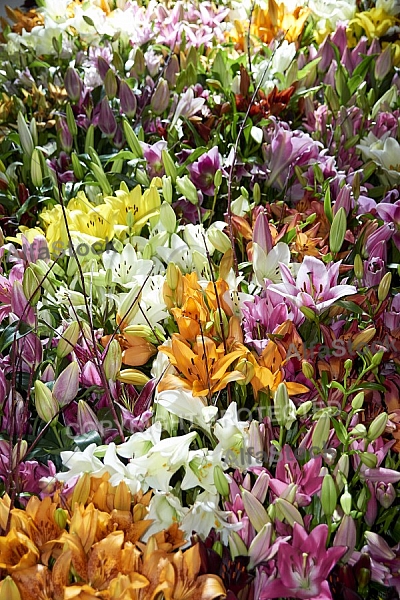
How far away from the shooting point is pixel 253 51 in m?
1.48

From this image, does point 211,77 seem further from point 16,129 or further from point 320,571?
point 320,571

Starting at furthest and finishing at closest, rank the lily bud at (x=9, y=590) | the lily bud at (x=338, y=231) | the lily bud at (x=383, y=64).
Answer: the lily bud at (x=383, y=64), the lily bud at (x=338, y=231), the lily bud at (x=9, y=590)

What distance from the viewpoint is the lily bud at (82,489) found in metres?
0.61

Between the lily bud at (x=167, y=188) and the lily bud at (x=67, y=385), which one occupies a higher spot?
the lily bud at (x=167, y=188)

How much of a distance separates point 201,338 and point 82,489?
19 cm

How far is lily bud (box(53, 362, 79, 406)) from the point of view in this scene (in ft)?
2.32

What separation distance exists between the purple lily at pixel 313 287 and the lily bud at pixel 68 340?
205mm

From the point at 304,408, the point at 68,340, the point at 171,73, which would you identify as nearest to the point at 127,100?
the point at 171,73

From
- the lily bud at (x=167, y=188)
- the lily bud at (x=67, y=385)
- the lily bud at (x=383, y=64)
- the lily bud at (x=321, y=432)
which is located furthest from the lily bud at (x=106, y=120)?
the lily bud at (x=321, y=432)

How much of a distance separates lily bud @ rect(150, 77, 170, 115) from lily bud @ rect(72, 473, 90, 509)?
31.3 inches

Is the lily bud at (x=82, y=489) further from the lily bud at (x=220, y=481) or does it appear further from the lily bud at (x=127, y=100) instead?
the lily bud at (x=127, y=100)

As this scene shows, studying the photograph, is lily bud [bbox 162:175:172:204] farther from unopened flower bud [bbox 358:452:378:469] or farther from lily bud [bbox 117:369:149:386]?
unopened flower bud [bbox 358:452:378:469]

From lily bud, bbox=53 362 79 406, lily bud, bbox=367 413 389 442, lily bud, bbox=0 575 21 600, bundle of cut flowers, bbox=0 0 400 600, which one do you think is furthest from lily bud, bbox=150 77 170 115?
lily bud, bbox=0 575 21 600

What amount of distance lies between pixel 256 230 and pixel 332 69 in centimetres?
59
